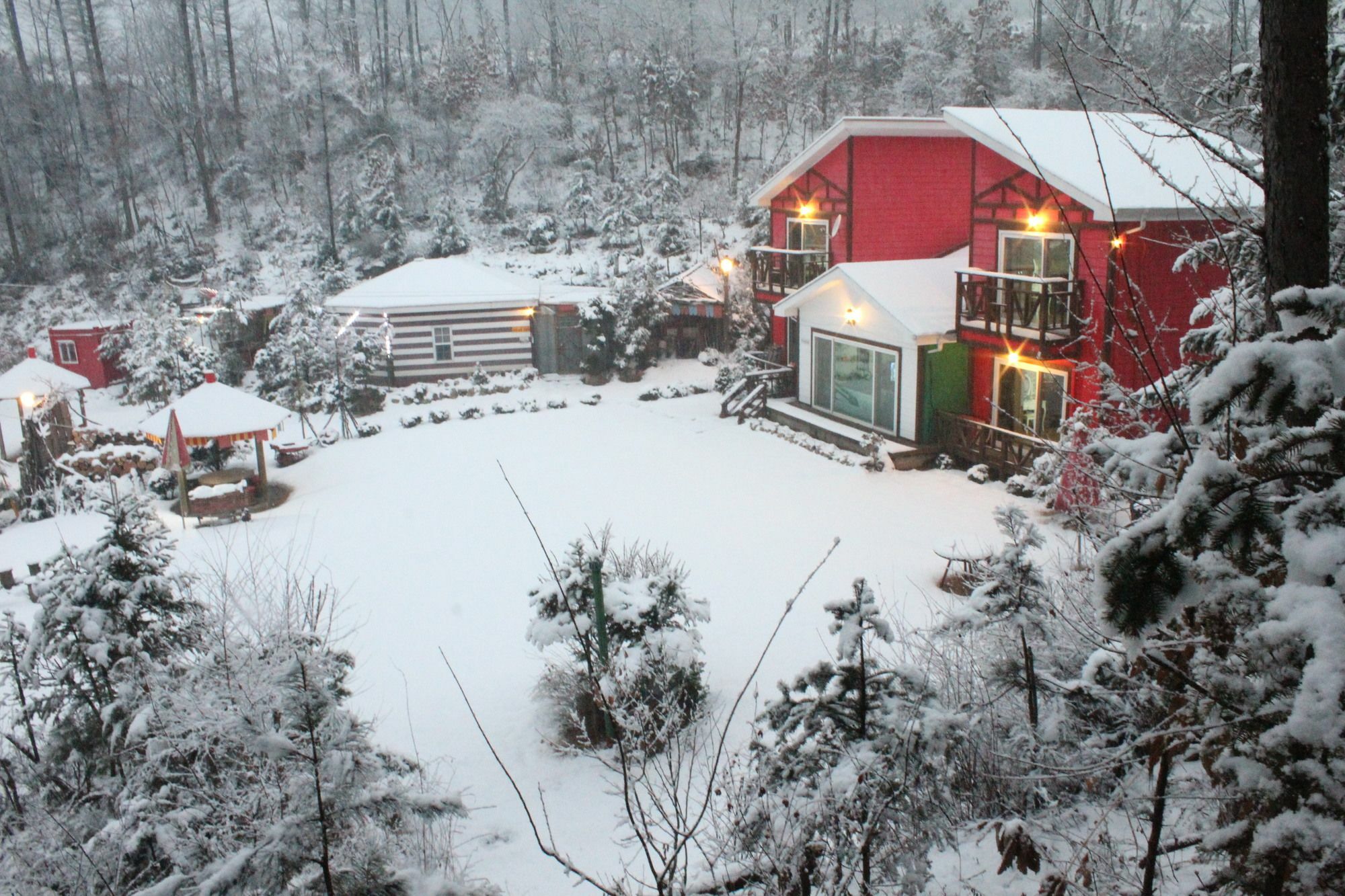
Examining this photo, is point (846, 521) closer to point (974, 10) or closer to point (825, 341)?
→ point (825, 341)

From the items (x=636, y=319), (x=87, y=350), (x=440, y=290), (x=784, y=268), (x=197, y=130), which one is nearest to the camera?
(x=784, y=268)

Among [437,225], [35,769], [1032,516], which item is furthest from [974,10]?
[35,769]

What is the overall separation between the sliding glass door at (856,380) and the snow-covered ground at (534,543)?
142 centimetres

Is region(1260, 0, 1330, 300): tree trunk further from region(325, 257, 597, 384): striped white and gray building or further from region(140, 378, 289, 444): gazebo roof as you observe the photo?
region(325, 257, 597, 384): striped white and gray building

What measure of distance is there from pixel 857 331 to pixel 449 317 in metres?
11.7

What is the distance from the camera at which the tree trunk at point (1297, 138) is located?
10.1ft

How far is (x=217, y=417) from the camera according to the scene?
51.2 ft

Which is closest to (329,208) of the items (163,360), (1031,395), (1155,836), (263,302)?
(263,302)

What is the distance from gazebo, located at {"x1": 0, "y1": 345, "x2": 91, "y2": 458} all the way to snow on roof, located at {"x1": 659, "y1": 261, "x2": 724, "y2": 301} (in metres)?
13.7

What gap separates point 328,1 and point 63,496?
4135cm

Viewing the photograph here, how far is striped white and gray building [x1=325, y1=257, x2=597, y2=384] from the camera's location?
24359mm

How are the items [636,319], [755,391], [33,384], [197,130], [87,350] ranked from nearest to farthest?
[755,391], [33,384], [636,319], [87,350], [197,130]

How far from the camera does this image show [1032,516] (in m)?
12.8

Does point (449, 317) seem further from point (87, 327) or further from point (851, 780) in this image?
point (851, 780)
